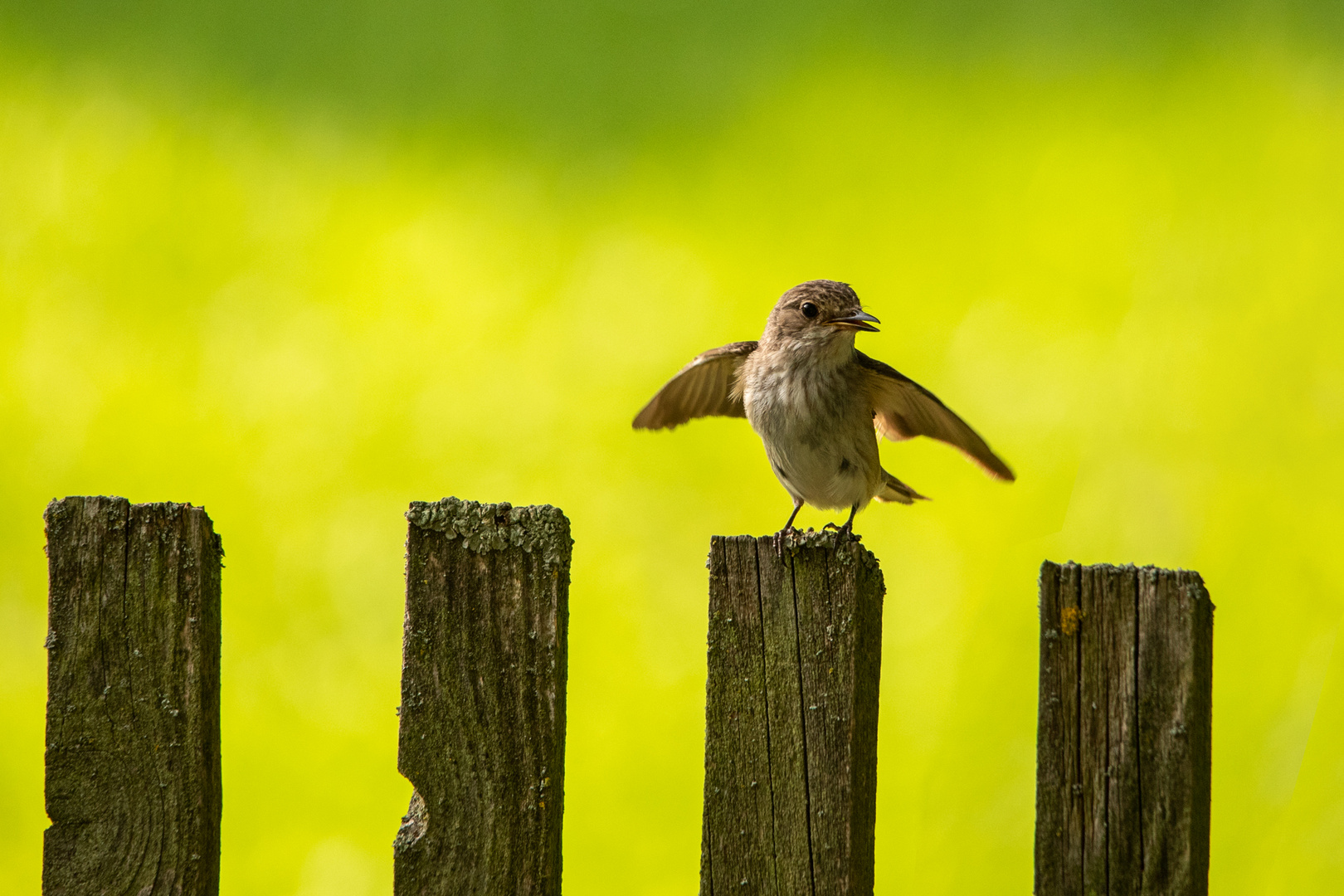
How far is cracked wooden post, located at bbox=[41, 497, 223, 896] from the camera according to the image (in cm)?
210

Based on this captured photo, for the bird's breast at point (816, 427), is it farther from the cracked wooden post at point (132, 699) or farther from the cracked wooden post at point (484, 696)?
the cracked wooden post at point (132, 699)

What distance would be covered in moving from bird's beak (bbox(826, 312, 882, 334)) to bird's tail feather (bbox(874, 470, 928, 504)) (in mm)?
818

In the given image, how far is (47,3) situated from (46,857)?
12.4ft

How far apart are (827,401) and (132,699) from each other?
213 centimetres

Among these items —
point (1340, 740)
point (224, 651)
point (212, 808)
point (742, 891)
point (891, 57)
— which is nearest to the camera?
point (742, 891)

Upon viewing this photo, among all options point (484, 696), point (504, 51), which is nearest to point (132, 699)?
point (484, 696)

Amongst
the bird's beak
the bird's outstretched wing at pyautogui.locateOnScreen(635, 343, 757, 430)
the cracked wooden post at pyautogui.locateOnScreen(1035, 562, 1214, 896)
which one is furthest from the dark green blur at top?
the cracked wooden post at pyautogui.locateOnScreen(1035, 562, 1214, 896)

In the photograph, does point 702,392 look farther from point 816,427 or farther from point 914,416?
point 914,416

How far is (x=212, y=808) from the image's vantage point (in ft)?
6.98

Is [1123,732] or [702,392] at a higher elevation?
[702,392]

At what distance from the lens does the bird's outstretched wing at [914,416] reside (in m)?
3.31

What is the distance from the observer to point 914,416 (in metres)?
3.72

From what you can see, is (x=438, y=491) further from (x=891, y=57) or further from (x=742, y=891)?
(x=742, y=891)

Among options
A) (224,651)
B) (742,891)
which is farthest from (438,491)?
(742,891)
